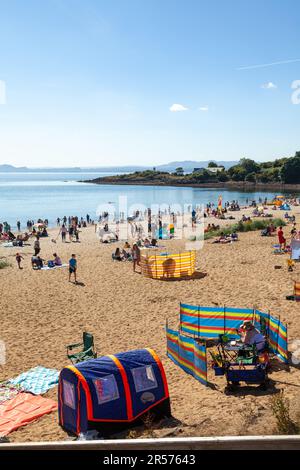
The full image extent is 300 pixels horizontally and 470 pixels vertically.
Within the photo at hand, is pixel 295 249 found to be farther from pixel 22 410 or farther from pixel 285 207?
pixel 285 207

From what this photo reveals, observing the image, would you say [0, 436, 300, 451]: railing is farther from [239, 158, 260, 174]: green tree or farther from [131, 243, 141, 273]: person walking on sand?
[239, 158, 260, 174]: green tree

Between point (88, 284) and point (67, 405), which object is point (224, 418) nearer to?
point (67, 405)

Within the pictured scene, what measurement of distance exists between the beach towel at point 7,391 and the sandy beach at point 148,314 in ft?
1.91

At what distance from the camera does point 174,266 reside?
57.2ft

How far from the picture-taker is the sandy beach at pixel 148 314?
6645mm

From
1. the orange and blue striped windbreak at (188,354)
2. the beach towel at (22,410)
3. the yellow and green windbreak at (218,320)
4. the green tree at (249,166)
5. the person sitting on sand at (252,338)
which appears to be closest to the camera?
the beach towel at (22,410)

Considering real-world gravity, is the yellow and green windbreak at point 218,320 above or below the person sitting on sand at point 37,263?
above

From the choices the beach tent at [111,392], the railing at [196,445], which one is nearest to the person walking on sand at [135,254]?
the beach tent at [111,392]

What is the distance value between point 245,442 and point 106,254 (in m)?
21.8

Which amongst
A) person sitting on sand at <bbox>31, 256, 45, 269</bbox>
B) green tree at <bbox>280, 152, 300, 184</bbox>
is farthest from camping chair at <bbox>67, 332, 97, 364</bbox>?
green tree at <bbox>280, 152, 300, 184</bbox>

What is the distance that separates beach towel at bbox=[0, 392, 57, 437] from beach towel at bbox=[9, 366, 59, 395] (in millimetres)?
209

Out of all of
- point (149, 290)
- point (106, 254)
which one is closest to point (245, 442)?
point (149, 290)

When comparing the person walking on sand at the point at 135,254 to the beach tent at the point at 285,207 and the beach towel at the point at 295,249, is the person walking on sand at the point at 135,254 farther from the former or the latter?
the beach tent at the point at 285,207

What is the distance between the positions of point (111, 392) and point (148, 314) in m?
6.47
